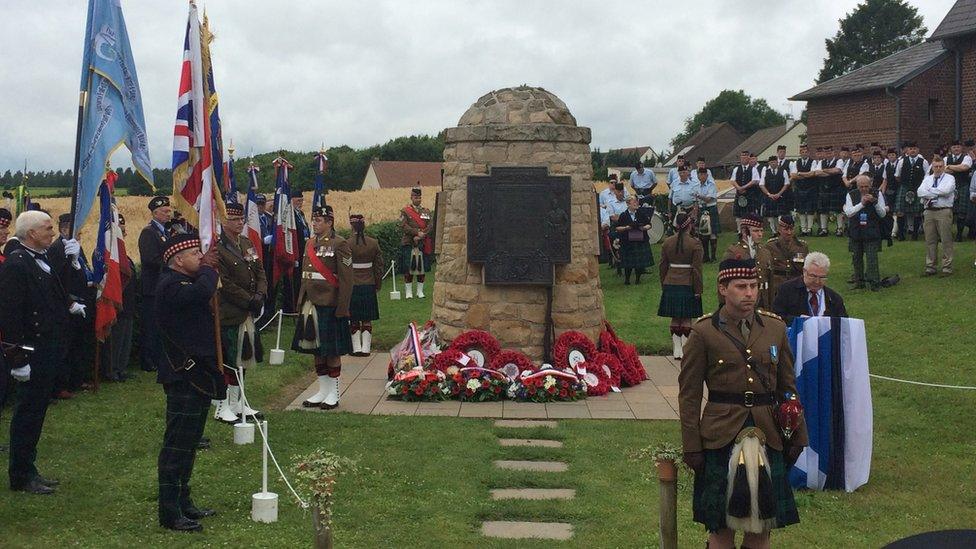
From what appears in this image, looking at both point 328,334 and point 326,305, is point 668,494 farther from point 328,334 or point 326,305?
point 326,305

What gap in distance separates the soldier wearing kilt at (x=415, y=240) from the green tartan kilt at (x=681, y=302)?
21.0ft

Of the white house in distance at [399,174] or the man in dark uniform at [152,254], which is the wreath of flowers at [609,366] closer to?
the man in dark uniform at [152,254]

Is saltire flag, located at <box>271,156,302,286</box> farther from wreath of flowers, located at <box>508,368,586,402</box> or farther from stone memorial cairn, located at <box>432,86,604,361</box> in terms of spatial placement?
wreath of flowers, located at <box>508,368,586,402</box>

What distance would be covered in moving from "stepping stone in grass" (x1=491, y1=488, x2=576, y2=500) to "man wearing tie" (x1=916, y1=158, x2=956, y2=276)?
11349 millimetres

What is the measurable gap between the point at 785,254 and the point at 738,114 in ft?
319

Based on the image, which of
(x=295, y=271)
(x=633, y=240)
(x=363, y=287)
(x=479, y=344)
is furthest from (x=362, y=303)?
(x=633, y=240)

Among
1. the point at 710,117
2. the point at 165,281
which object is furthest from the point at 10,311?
the point at 710,117

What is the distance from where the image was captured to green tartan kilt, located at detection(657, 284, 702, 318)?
1450 cm

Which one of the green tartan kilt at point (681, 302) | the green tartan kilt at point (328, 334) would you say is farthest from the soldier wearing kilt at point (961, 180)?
the green tartan kilt at point (328, 334)

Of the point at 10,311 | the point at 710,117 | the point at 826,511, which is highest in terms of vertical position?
the point at 710,117

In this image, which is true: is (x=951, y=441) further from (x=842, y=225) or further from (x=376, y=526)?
(x=842, y=225)

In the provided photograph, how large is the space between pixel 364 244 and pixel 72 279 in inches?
203

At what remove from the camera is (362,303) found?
1536 centimetres

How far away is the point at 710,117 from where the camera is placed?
10725 cm
